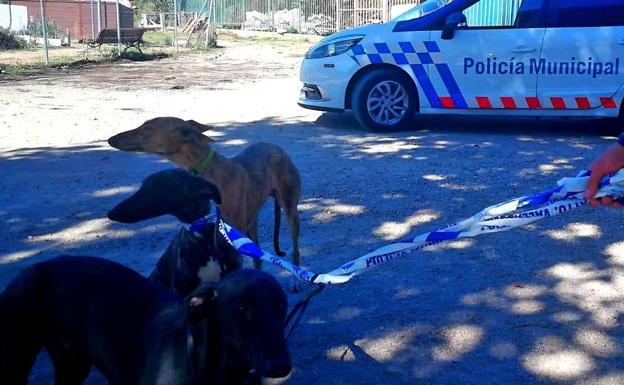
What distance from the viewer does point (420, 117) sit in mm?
12133

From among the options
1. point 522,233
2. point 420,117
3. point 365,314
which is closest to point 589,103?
point 420,117

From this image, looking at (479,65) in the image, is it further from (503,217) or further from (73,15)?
(73,15)

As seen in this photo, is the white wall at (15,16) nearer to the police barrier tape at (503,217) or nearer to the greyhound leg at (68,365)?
the greyhound leg at (68,365)

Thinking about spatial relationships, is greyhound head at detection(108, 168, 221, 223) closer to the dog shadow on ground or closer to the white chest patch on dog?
the white chest patch on dog

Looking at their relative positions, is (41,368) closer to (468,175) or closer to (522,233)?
(522,233)

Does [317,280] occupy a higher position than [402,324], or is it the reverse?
[317,280]

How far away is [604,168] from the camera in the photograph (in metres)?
2.98

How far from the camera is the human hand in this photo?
116 inches

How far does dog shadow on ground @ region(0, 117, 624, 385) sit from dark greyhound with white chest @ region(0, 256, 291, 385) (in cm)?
139

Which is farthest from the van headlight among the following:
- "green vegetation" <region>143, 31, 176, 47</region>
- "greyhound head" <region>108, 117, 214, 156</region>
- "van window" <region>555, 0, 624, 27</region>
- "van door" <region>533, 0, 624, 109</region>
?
"green vegetation" <region>143, 31, 176, 47</region>

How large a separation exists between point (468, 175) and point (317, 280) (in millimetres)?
5246

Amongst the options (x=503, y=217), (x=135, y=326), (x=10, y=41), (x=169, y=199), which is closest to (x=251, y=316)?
(x=135, y=326)

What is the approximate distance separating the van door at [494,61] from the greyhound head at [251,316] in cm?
836

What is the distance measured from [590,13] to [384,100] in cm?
272
